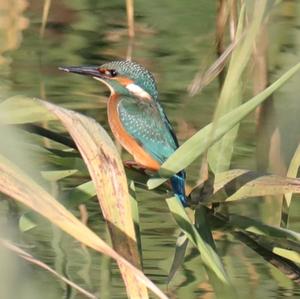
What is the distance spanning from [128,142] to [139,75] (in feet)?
0.71

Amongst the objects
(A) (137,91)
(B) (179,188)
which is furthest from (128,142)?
(B) (179,188)

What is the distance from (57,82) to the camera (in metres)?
6.85

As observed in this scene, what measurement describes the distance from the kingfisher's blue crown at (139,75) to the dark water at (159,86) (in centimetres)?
28

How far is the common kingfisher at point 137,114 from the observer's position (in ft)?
12.0

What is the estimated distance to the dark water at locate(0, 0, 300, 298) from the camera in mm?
3926

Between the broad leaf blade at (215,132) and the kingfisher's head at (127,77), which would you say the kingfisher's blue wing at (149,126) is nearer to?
the kingfisher's head at (127,77)

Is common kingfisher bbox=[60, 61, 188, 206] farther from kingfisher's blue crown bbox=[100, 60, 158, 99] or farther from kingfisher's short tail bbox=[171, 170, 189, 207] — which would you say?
kingfisher's short tail bbox=[171, 170, 189, 207]

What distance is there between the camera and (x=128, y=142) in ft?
12.8

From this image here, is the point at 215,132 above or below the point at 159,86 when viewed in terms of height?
above

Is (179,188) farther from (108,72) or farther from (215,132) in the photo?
(108,72)

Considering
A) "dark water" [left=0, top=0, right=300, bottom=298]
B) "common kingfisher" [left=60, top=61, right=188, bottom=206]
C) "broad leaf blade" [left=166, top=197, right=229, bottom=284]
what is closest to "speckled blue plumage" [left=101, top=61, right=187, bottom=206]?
"common kingfisher" [left=60, top=61, right=188, bottom=206]

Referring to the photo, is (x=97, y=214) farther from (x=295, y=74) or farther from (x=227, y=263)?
(x=295, y=74)

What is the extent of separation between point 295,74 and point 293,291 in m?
1.44

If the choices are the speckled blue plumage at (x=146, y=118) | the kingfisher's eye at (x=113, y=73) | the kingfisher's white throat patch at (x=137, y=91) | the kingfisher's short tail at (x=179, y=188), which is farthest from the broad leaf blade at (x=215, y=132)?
the kingfisher's eye at (x=113, y=73)
